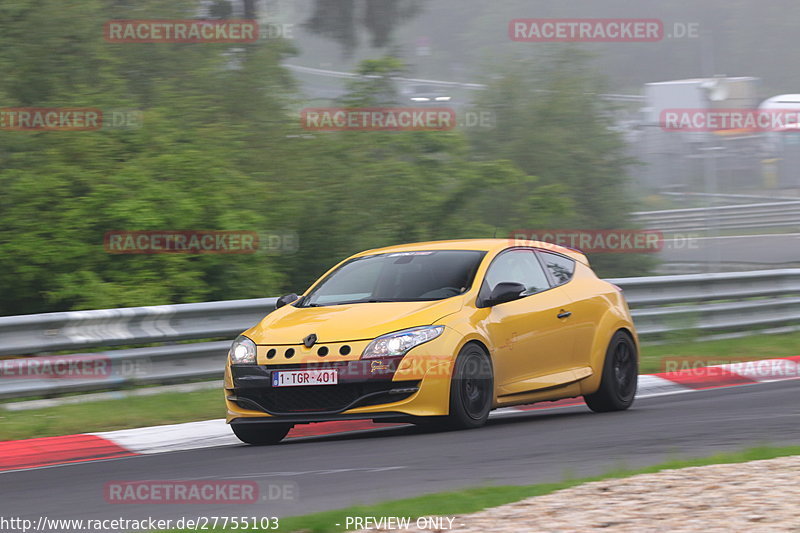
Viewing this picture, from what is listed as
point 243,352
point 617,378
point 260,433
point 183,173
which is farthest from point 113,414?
point 183,173

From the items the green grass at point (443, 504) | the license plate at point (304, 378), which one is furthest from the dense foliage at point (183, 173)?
the green grass at point (443, 504)

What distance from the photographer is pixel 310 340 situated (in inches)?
348

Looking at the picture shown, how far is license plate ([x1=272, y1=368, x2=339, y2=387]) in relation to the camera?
868 cm

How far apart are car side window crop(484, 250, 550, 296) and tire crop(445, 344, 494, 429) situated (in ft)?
2.48

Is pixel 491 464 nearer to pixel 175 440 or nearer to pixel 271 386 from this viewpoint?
pixel 271 386

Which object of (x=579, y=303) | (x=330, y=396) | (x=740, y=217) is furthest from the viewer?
(x=740, y=217)

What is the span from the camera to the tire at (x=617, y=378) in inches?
421

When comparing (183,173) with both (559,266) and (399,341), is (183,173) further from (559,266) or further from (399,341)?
(399,341)

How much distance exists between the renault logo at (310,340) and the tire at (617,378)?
2.99 metres

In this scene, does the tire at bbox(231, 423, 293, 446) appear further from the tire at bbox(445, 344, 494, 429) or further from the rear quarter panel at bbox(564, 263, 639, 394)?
the rear quarter panel at bbox(564, 263, 639, 394)

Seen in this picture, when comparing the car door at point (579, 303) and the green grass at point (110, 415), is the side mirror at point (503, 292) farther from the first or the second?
the green grass at point (110, 415)

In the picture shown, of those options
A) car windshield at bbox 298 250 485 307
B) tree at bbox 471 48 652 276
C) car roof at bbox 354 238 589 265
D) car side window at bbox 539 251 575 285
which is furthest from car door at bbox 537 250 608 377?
tree at bbox 471 48 652 276

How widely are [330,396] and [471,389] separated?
107 cm

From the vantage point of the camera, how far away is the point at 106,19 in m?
16.8
